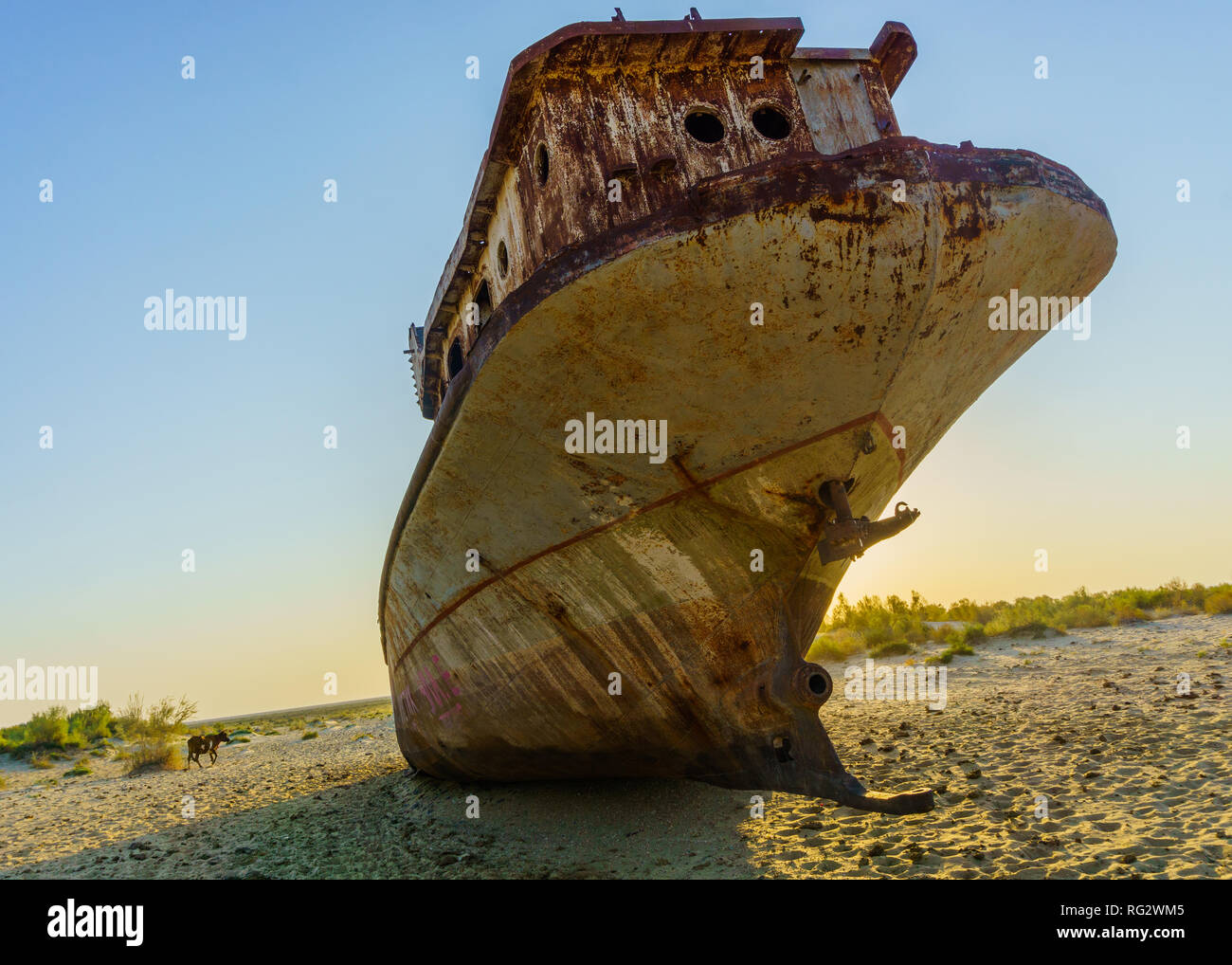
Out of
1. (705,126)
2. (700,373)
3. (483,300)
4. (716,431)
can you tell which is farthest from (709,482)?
(483,300)

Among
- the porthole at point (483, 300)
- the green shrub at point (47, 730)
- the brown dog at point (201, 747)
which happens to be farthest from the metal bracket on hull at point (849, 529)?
the green shrub at point (47, 730)

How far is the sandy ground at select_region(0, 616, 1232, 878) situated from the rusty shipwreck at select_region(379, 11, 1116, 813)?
15.4 inches

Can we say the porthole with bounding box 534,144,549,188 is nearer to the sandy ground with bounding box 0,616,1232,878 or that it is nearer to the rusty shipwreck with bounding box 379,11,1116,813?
the rusty shipwreck with bounding box 379,11,1116,813

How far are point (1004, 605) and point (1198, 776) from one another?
55.6 feet

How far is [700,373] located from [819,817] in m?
3.07

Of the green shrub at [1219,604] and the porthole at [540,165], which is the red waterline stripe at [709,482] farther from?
the green shrub at [1219,604]

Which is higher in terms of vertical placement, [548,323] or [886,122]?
[886,122]

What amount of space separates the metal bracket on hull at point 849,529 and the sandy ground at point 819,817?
1.59 meters

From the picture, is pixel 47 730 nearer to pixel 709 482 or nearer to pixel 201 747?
pixel 201 747

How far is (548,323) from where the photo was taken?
3.46 meters

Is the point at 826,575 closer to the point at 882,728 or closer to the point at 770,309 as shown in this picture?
the point at 770,309

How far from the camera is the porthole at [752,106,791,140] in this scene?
482 centimetres

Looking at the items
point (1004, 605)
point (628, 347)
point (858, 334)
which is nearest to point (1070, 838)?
point (858, 334)

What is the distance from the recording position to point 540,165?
15.6 feet
